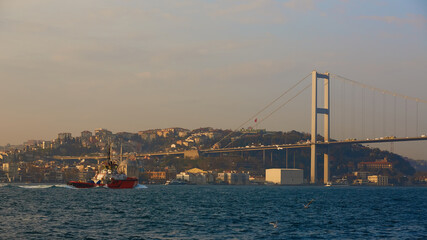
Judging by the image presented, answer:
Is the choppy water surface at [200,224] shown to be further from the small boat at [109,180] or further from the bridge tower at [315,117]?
the bridge tower at [315,117]

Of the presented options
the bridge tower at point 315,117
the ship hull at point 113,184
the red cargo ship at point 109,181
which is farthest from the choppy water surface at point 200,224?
the bridge tower at point 315,117

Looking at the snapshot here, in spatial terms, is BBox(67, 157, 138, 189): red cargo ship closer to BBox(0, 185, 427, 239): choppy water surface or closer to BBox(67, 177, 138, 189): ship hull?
BBox(67, 177, 138, 189): ship hull

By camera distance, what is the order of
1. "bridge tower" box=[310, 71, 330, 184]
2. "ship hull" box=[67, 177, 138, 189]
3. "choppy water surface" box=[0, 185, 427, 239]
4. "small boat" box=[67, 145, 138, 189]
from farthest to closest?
"bridge tower" box=[310, 71, 330, 184] < "small boat" box=[67, 145, 138, 189] < "ship hull" box=[67, 177, 138, 189] < "choppy water surface" box=[0, 185, 427, 239]

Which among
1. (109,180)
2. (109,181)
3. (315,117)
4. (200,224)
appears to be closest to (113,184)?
(109,181)

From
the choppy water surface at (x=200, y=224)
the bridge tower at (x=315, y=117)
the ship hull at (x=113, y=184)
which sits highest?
the bridge tower at (x=315, y=117)

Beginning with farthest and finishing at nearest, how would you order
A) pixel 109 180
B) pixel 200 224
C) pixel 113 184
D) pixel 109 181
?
pixel 109 180, pixel 109 181, pixel 113 184, pixel 200 224

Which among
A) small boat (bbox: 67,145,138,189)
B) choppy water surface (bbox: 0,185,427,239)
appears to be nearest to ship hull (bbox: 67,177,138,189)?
small boat (bbox: 67,145,138,189)

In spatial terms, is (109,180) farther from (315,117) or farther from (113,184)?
(315,117)

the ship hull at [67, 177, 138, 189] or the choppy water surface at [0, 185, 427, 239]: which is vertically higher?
the choppy water surface at [0, 185, 427, 239]

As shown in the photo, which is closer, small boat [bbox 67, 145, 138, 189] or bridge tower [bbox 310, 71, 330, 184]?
small boat [bbox 67, 145, 138, 189]

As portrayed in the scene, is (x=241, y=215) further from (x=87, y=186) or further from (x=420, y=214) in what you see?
(x=87, y=186)

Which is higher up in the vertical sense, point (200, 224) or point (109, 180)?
point (109, 180)
